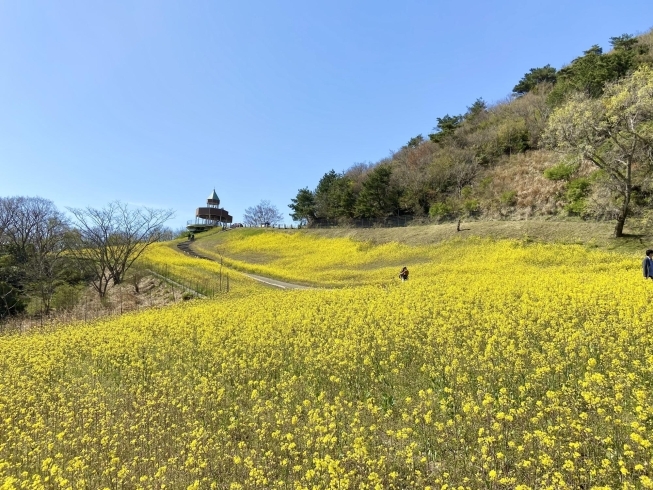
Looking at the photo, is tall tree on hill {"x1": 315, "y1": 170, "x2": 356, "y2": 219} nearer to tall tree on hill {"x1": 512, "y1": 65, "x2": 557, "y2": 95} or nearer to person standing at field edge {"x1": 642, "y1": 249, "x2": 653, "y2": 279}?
tall tree on hill {"x1": 512, "y1": 65, "x2": 557, "y2": 95}

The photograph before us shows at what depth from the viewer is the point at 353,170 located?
70875 mm

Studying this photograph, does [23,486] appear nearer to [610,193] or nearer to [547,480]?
[547,480]

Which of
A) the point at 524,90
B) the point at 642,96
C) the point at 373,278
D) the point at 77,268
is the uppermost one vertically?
the point at 524,90

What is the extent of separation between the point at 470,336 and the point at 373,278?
17237mm

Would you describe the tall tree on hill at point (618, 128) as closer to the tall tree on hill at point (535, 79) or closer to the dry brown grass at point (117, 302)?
the dry brown grass at point (117, 302)

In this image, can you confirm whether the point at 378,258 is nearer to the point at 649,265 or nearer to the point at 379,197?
the point at 379,197

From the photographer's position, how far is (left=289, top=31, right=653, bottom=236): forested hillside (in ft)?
80.0

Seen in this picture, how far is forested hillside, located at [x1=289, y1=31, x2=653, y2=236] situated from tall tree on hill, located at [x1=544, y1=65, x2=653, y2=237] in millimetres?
91

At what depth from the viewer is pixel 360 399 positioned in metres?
6.23

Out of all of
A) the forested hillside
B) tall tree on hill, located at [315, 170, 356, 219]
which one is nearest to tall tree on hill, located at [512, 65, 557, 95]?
the forested hillside

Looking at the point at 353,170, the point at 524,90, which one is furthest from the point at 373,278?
the point at 524,90

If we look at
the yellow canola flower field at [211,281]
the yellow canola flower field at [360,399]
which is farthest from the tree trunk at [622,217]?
the yellow canola flower field at [211,281]

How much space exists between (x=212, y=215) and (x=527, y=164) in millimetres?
73765

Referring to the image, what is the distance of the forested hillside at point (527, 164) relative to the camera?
24.4m
